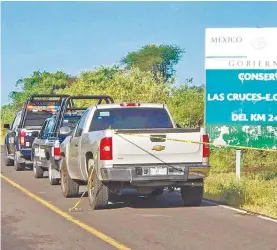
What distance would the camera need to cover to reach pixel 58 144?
16.2 m

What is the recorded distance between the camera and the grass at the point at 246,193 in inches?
498

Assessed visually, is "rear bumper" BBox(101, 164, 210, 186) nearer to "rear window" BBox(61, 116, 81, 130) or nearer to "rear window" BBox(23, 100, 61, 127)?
"rear window" BBox(61, 116, 81, 130)

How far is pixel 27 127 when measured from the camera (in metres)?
21.9

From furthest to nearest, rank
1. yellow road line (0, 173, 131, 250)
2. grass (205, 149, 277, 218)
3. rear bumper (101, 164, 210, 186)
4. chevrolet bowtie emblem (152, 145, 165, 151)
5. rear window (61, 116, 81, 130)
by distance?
rear window (61, 116, 81, 130), grass (205, 149, 277, 218), chevrolet bowtie emblem (152, 145, 165, 151), rear bumper (101, 164, 210, 186), yellow road line (0, 173, 131, 250)

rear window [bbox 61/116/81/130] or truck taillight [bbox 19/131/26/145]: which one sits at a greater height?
rear window [bbox 61/116/81/130]

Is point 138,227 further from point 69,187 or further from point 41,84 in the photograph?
point 41,84

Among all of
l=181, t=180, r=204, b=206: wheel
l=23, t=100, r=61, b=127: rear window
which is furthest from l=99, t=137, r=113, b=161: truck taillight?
l=23, t=100, r=61, b=127: rear window

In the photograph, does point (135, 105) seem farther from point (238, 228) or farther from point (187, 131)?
point (238, 228)

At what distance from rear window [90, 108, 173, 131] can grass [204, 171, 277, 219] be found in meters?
2.07

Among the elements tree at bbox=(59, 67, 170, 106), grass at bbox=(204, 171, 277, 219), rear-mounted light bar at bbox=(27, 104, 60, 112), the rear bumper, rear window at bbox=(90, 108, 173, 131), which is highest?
tree at bbox=(59, 67, 170, 106)

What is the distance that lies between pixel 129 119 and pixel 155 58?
2923 inches

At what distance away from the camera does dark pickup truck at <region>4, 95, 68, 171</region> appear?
21.5 metres

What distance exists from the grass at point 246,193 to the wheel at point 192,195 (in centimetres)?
78

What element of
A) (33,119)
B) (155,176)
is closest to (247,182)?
(155,176)
